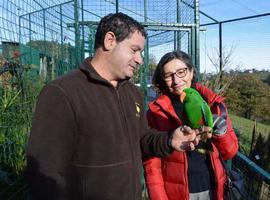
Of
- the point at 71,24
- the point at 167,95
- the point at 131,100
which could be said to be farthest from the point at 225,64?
the point at 131,100

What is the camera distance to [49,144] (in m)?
1.62

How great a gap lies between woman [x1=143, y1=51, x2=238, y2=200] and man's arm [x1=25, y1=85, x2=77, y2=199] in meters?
0.84

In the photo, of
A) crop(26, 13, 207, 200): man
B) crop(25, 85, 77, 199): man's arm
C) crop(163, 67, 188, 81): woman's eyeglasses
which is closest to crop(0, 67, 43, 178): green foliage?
crop(163, 67, 188, 81): woman's eyeglasses

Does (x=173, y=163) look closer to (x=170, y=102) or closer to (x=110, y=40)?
(x=170, y=102)

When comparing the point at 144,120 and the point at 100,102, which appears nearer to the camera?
the point at 100,102

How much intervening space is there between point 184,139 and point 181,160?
285mm

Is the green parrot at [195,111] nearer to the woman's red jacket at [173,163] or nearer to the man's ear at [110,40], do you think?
the woman's red jacket at [173,163]

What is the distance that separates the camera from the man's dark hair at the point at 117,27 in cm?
190

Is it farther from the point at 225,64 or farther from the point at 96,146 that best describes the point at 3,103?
the point at 225,64

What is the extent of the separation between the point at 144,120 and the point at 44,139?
0.74 m

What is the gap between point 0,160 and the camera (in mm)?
3873

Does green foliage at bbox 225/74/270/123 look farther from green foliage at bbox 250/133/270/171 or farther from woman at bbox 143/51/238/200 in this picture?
woman at bbox 143/51/238/200

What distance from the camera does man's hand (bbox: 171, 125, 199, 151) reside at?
204 centimetres

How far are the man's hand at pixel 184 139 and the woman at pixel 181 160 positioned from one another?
7.5 inches
